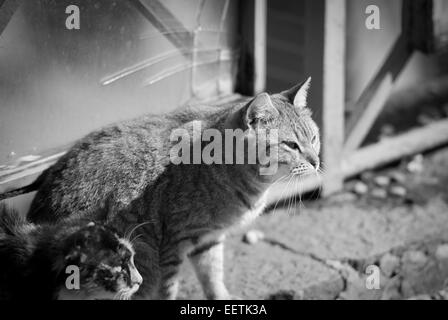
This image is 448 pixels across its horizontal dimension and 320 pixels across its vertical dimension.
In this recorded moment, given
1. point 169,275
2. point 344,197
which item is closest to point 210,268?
point 169,275

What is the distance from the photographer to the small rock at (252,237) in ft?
14.9

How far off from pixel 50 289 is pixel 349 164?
279 cm

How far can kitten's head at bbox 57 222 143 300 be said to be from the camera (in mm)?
3027

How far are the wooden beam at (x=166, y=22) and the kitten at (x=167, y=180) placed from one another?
2.07 ft

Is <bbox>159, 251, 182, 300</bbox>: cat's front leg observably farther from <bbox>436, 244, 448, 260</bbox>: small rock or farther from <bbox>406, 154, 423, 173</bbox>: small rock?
<bbox>406, 154, 423, 173</bbox>: small rock

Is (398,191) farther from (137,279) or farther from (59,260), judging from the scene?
(59,260)

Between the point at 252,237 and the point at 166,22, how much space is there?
1490mm

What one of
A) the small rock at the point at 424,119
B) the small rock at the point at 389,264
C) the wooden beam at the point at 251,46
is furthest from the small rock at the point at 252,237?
the small rock at the point at 424,119

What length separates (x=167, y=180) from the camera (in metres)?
3.53

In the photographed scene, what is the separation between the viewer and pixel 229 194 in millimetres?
3607

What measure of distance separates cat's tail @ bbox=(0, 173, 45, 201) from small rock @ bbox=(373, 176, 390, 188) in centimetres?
276

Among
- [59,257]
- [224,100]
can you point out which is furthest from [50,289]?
[224,100]
